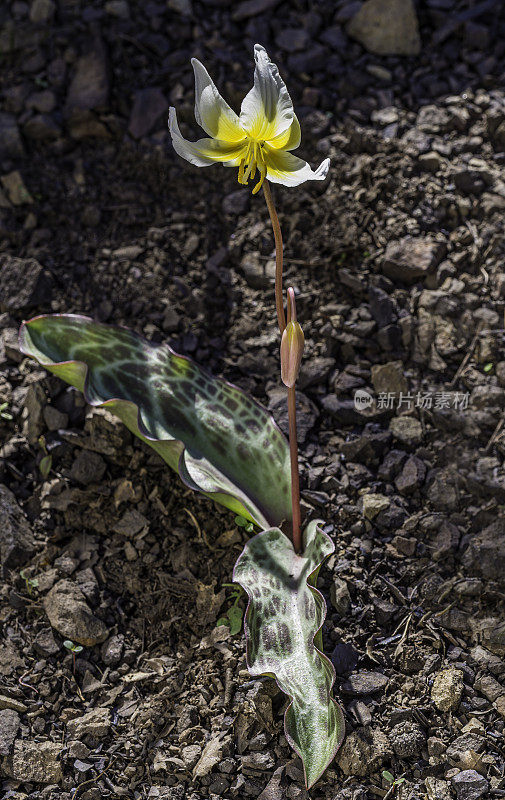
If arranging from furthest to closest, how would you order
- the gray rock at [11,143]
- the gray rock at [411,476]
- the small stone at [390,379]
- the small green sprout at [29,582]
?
the gray rock at [11,143] < the small stone at [390,379] < the gray rock at [411,476] < the small green sprout at [29,582]

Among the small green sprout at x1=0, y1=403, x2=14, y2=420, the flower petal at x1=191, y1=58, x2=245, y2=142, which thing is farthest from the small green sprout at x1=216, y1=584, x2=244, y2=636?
the flower petal at x1=191, y1=58, x2=245, y2=142

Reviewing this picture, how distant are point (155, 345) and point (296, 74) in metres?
1.64

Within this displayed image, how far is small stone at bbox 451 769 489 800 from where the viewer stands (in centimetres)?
183

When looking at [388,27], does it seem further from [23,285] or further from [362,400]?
[23,285]

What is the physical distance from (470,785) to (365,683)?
0.33m

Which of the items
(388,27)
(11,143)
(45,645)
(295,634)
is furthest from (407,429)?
(11,143)

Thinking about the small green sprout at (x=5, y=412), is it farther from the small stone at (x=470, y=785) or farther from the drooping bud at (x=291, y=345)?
the small stone at (x=470, y=785)

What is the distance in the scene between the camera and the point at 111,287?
9.54ft

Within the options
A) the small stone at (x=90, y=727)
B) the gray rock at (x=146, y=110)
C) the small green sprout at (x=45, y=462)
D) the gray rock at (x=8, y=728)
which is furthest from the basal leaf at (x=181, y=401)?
the gray rock at (x=146, y=110)

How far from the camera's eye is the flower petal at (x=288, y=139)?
5.66 feet

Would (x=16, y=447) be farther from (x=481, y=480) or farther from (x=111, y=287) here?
(x=481, y=480)

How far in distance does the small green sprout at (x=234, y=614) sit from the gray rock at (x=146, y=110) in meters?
1.99

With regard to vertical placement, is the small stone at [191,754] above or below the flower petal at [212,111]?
below

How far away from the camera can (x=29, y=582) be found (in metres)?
2.27
